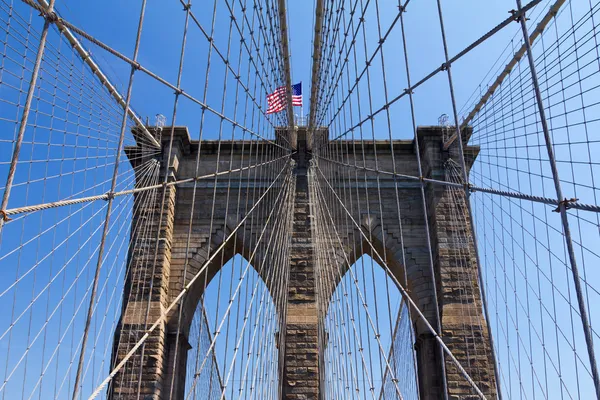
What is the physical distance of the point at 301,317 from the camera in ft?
39.1

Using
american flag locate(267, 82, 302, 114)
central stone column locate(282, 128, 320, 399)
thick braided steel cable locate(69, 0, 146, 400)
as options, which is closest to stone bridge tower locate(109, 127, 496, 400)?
central stone column locate(282, 128, 320, 399)

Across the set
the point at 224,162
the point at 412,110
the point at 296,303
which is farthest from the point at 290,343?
the point at 412,110

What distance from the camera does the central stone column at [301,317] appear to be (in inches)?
447

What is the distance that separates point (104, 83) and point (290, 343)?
18.5 feet

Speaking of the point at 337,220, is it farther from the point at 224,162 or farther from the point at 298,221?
the point at 224,162

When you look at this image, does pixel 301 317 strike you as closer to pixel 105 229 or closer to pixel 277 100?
pixel 277 100

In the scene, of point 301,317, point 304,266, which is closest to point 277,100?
point 304,266

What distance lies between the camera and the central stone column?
11.4 meters

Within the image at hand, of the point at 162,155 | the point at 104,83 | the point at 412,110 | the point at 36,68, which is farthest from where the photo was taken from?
the point at 162,155

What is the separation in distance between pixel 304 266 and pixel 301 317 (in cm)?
99

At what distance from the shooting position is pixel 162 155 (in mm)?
13594

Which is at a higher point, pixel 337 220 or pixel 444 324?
pixel 337 220

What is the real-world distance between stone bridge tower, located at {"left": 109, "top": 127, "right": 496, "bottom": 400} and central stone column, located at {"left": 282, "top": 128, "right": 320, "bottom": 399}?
0.7 inches

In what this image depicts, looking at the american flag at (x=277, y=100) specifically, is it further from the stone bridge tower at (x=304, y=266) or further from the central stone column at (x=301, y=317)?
the central stone column at (x=301, y=317)
